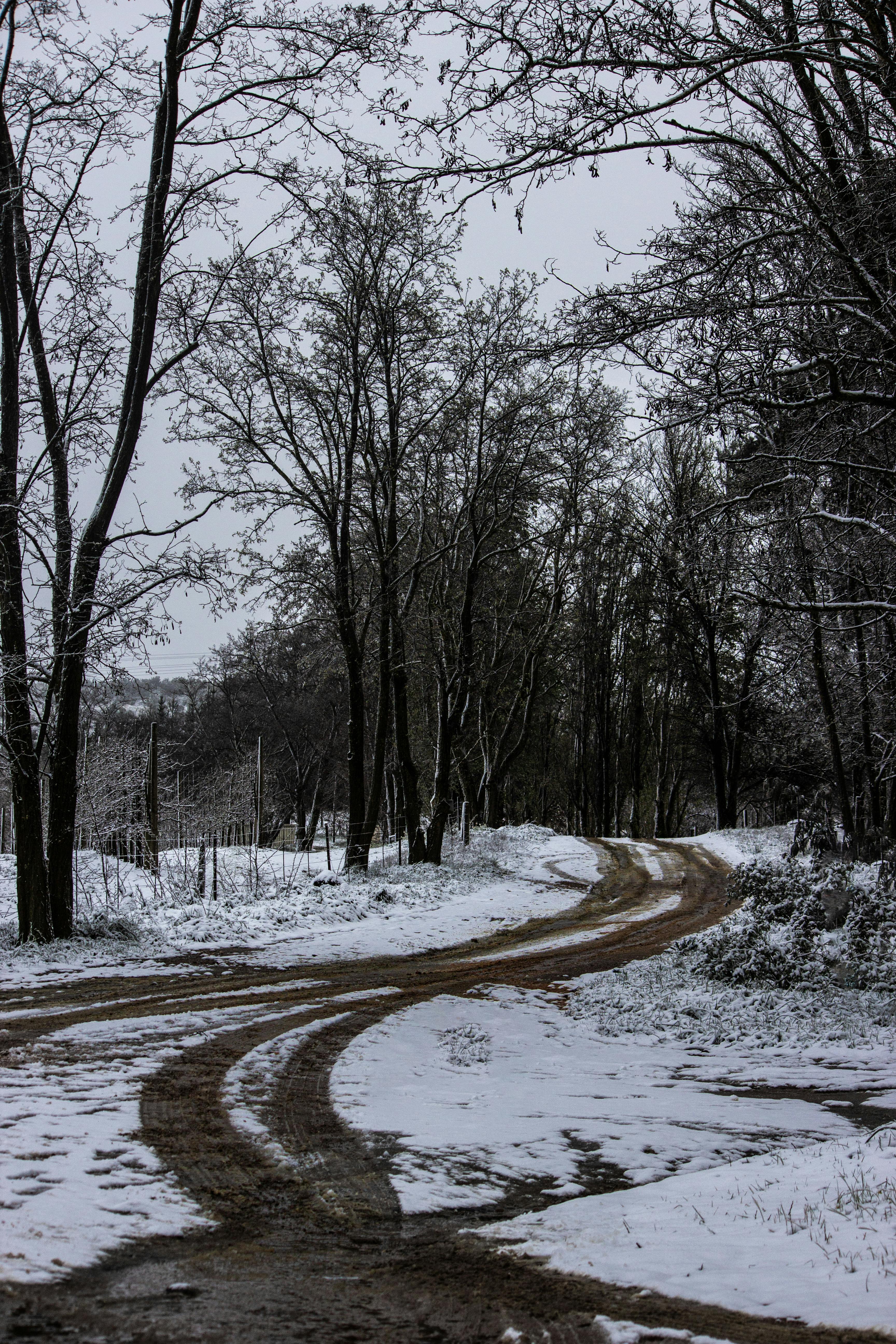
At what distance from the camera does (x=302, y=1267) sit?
327 centimetres

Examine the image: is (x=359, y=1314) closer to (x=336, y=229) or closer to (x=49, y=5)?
(x=49, y=5)

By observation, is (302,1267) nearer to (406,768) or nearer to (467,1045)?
(467,1045)

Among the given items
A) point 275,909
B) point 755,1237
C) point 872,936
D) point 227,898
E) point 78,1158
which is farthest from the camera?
point 227,898

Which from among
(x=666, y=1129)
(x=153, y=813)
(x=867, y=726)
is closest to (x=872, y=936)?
(x=666, y=1129)

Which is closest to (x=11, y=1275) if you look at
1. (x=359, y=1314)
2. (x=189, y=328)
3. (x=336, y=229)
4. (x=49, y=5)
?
(x=359, y=1314)

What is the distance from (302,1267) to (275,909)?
10.6 meters

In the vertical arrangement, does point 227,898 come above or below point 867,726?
below

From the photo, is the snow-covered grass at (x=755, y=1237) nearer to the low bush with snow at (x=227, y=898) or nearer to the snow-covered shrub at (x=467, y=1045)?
the snow-covered shrub at (x=467, y=1045)

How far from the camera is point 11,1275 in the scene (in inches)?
118

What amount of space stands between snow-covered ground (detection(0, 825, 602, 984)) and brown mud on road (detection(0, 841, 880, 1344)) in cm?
348

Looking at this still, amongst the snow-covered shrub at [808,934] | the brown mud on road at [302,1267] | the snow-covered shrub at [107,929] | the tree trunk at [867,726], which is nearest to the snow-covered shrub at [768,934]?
the snow-covered shrub at [808,934]

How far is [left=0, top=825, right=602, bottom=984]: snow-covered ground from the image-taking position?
34.0 feet

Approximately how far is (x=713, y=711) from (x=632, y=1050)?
22.5 meters

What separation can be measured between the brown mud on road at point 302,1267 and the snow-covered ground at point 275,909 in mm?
3480
